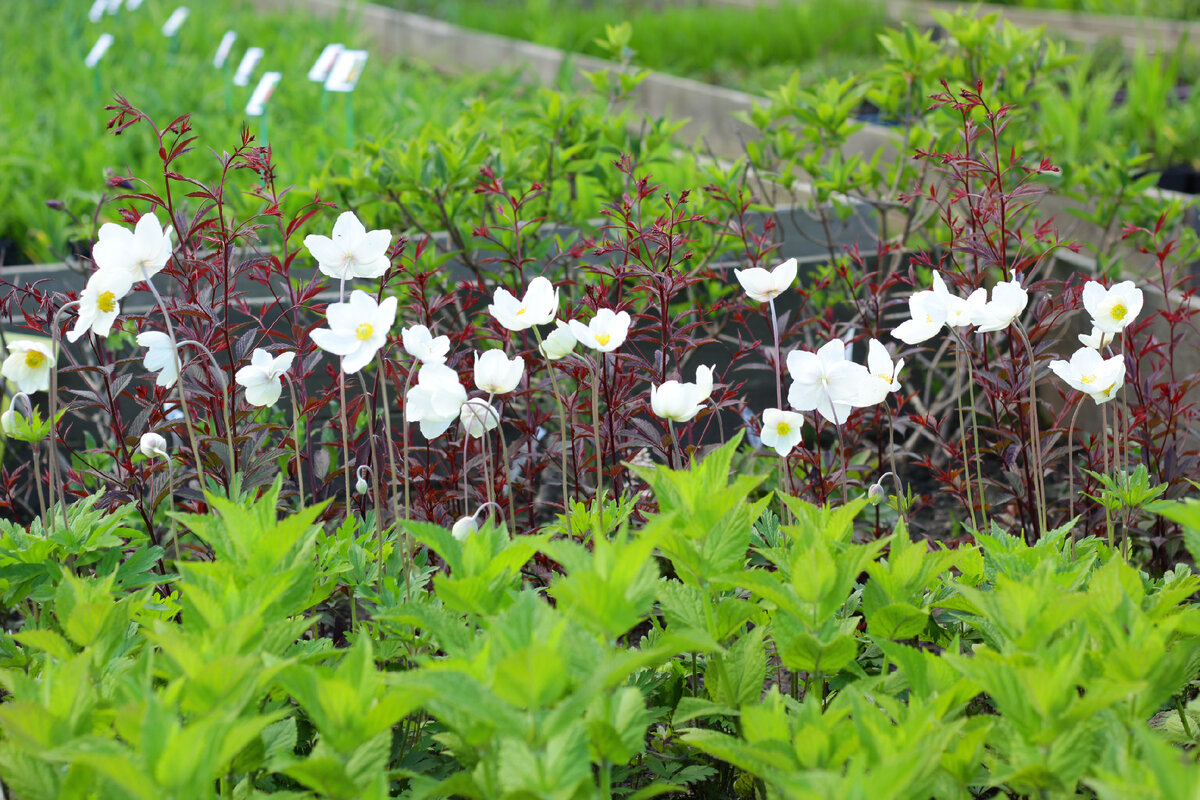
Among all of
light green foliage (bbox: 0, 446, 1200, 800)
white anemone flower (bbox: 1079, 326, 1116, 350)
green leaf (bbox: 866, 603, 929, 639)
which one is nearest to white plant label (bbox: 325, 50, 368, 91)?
light green foliage (bbox: 0, 446, 1200, 800)

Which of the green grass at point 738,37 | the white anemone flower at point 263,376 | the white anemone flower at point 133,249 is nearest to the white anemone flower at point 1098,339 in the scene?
the white anemone flower at point 263,376

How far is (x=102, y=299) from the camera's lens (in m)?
1.40

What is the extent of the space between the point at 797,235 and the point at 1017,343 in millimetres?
1207

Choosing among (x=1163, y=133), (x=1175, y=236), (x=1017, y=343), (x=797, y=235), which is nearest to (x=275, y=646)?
(x=1017, y=343)

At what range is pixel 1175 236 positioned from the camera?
3.09 m

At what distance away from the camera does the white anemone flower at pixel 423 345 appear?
1.42 m

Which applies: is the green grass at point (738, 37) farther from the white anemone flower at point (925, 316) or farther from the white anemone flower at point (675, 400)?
the white anemone flower at point (675, 400)

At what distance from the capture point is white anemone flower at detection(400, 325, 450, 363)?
4.65ft

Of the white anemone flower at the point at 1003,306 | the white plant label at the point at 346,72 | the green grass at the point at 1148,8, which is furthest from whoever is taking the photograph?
the green grass at the point at 1148,8

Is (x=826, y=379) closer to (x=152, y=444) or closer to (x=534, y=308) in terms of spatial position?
(x=534, y=308)

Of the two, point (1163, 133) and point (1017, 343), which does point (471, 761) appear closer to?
point (1017, 343)

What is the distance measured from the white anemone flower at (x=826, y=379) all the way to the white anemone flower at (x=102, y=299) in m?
0.85

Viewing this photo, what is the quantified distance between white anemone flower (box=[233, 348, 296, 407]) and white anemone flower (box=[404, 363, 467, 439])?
9.2 inches

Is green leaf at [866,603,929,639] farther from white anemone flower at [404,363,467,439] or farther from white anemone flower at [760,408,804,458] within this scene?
white anemone flower at [404,363,467,439]
